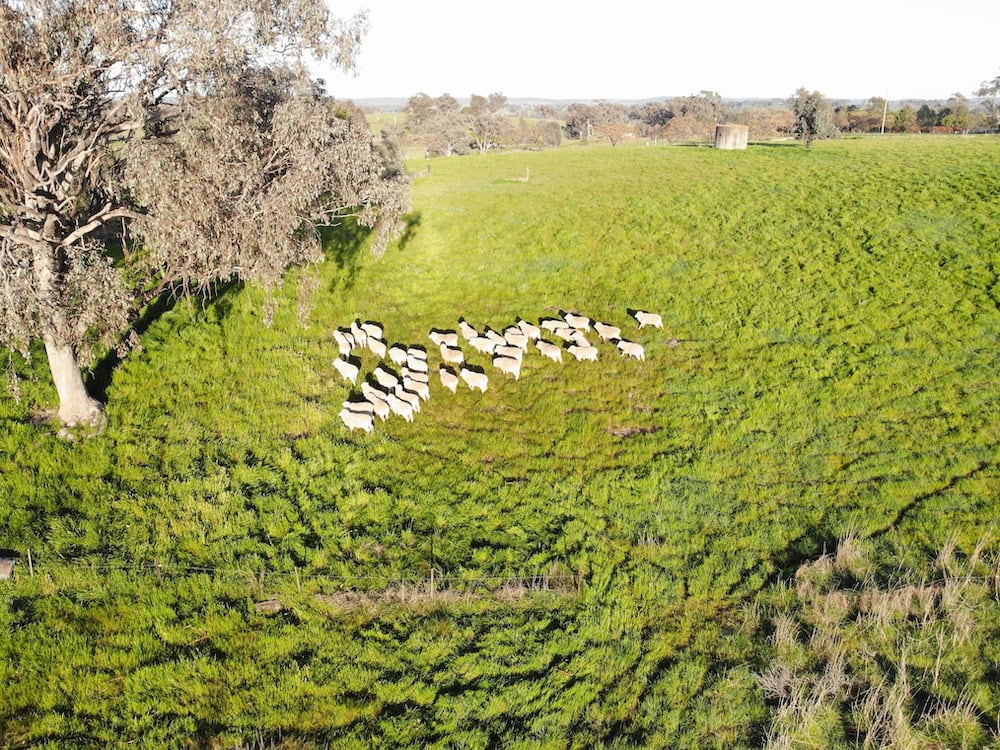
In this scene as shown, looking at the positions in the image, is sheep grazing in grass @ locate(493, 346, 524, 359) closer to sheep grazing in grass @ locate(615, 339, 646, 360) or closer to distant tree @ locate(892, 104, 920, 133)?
sheep grazing in grass @ locate(615, 339, 646, 360)

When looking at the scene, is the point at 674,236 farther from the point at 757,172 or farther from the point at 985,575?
the point at 985,575

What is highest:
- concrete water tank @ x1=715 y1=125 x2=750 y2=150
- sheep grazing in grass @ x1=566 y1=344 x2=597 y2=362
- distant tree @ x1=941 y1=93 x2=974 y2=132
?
distant tree @ x1=941 y1=93 x2=974 y2=132

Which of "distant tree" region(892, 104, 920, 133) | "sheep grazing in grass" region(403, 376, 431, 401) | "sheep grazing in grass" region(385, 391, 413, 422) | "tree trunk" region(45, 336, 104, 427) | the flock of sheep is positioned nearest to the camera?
"tree trunk" region(45, 336, 104, 427)

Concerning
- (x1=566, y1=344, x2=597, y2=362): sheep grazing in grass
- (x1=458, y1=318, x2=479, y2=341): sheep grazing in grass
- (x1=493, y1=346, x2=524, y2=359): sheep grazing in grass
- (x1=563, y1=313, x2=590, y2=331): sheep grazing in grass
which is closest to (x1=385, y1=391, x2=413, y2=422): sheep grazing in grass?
(x1=493, y1=346, x2=524, y2=359): sheep grazing in grass

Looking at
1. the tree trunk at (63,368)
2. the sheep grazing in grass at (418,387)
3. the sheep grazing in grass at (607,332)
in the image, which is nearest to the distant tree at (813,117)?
the sheep grazing in grass at (607,332)

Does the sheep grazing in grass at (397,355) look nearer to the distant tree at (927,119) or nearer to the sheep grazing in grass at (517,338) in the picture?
the sheep grazing in grass at (517,338)

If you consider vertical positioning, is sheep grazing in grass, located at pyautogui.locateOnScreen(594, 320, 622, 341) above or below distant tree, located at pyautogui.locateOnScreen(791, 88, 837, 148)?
below

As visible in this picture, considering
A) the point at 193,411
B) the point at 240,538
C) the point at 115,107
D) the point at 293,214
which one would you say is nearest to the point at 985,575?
the point at 240,538
